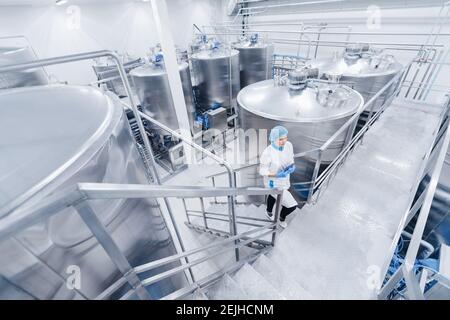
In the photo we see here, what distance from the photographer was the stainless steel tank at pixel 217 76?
5.74 meters

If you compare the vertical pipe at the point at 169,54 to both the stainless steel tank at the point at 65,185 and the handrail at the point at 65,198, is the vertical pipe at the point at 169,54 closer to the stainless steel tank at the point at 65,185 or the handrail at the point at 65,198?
the stainless steel tank at the point at 65,185

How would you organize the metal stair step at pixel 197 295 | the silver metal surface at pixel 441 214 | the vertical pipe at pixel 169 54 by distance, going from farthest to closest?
the vertical pipe at pixel 169 54 < the silver metal surface at pixel 441 214 < the metal stair step at pixel 197 295

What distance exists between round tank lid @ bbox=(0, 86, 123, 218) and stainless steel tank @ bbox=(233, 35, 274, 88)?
5.95 m

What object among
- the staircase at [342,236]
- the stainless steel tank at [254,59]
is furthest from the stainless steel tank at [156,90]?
the staircase at [342,236]

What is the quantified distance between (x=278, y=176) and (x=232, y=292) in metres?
1.26

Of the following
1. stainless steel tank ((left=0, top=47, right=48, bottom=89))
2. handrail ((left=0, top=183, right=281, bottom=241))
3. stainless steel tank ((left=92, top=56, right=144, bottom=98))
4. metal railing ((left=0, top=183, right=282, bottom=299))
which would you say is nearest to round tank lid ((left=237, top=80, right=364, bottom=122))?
metal railing ((left=0, top=183, right=282, bottom=299))

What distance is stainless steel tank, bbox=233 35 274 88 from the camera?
21.0ft

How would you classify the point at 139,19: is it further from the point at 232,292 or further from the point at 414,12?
the point at 232,292

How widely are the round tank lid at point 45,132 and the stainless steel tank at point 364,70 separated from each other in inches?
141

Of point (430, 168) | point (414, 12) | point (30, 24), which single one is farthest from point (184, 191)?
point (30, 24)

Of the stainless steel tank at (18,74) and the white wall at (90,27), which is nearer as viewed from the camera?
the stainless steel tank at (18,74)

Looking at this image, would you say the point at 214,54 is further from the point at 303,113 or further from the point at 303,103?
the point at 303,113

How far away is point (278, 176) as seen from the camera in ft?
7.73

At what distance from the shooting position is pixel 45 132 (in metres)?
1.16
